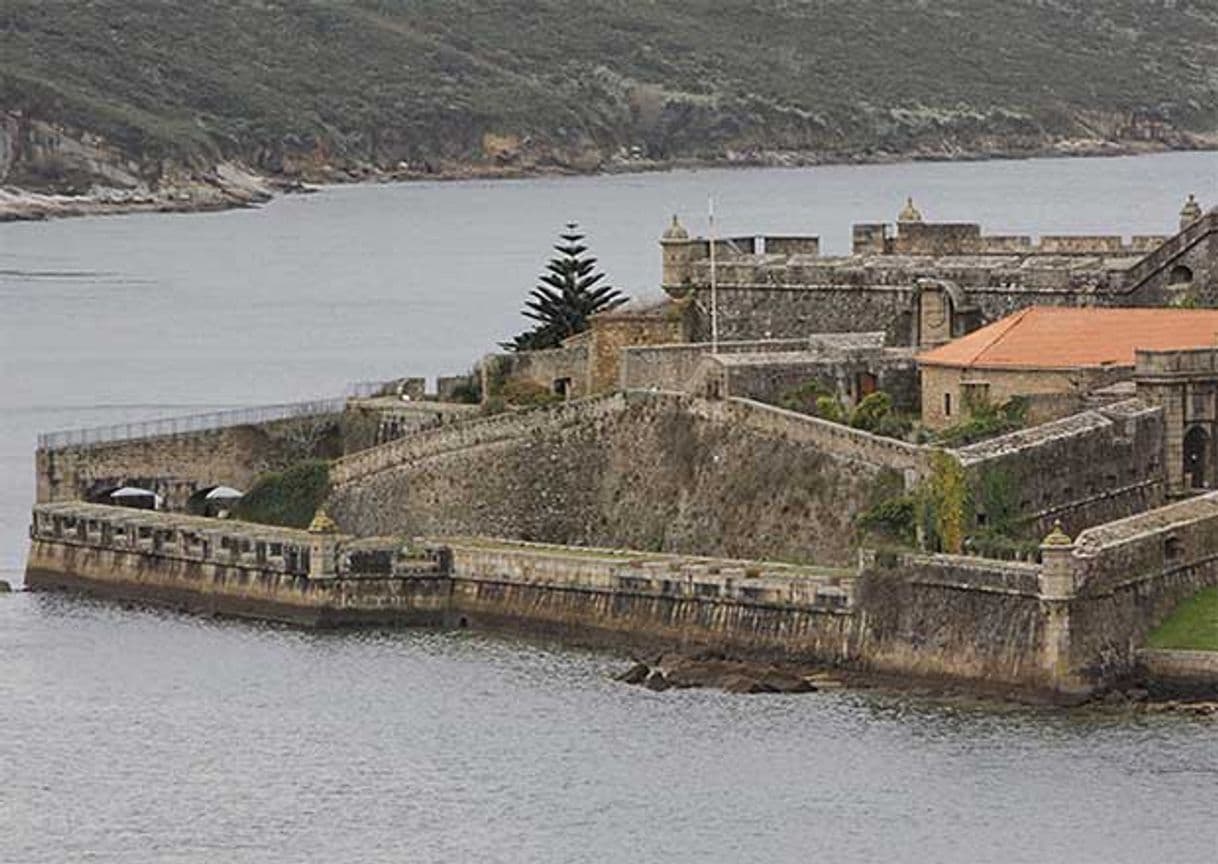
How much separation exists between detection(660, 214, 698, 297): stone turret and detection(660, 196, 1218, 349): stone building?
17 mm

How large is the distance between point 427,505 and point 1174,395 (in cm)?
1185

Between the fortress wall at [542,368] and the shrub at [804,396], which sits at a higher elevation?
the fortress wall at [542,368]

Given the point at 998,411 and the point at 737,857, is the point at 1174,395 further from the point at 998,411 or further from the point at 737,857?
the point at 737,857

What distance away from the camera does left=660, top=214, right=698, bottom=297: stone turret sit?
79.5 meters

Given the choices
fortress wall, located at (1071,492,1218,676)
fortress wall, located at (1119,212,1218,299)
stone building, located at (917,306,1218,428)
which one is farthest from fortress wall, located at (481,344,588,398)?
fortress wall, located at (1071,492,1218,676)

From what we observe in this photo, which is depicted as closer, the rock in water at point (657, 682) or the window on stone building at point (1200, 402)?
the rock in water at point (657, 682)

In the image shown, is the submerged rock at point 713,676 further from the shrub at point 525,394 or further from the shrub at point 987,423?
the shrub at point 525,394

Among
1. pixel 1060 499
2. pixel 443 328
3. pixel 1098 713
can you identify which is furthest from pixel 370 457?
pixel 443 328

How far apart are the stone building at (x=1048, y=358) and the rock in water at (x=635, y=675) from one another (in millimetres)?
7979

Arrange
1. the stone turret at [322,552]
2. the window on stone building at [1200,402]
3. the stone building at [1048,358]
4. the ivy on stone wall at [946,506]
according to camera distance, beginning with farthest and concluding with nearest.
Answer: the stone building at [1048,358] → the stone turret at [322,552] → the window on stone building at [1200,402] → the ivy on stone wall at [946,506]

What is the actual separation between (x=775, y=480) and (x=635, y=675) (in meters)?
5.68

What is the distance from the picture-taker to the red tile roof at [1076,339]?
7038cm

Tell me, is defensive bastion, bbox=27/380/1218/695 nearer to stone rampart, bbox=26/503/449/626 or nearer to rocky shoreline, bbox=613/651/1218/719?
stone rampart, bbox=26/503/449/626

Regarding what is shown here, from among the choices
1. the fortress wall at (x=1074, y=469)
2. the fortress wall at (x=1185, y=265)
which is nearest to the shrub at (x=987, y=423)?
the fortress wall at (x=1074, y=469)
